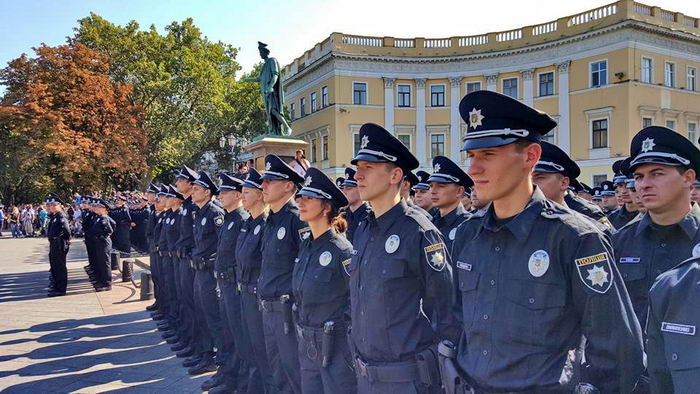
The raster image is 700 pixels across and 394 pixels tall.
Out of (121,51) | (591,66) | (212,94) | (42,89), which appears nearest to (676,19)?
(591,66)

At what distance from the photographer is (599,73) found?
3234 cm

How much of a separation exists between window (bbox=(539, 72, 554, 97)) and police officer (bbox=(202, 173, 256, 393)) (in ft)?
107

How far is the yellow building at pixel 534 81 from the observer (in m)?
31.6

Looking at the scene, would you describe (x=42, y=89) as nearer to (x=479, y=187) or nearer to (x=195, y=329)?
(x=195, y=329)

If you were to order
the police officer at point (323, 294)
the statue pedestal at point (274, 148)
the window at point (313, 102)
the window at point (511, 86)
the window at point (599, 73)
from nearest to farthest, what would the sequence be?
the police officer at point (323, 294)
the statue pedestal at point (274, 148)
the window at point (599, 73)
the window at point (511, 86)
the window at point (313, 102)

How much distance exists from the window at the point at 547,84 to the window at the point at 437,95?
6701 millimetres

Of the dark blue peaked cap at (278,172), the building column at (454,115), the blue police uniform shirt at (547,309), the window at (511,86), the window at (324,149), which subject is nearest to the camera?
the blue police uniform shirt at (547,309)

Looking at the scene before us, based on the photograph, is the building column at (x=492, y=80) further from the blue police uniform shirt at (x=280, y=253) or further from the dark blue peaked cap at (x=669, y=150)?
the dark blue peaked cap at (x=669, y=150)

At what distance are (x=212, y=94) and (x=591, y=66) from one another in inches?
934

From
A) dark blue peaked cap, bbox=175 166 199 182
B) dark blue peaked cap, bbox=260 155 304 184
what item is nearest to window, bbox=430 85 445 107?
A: dark blue peaked cap, bbox=175 166 199 182

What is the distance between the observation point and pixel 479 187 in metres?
2.34

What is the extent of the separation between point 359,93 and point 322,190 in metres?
35.0

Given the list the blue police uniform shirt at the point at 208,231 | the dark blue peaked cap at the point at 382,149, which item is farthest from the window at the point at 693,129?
the dark blue peaked cap at the point at 382,149

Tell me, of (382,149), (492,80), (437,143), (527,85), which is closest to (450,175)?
(382,149)
